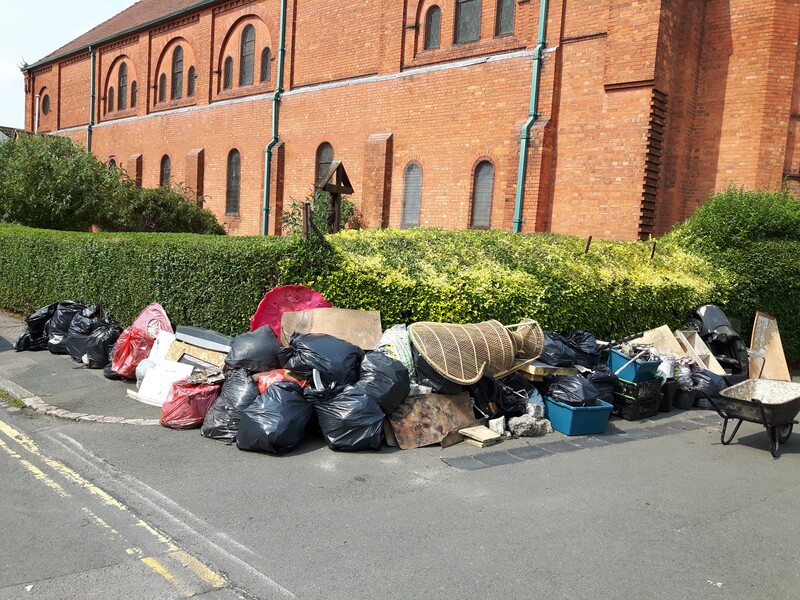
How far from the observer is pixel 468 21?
16.5 metres

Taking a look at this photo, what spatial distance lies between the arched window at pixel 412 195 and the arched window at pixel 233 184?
877 centimetres

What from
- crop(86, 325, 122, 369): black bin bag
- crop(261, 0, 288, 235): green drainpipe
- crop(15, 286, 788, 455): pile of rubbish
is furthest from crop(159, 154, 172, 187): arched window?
crop(15, 286, 788, 455): pile of rubbish

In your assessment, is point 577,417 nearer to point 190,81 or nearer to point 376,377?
point 376,377

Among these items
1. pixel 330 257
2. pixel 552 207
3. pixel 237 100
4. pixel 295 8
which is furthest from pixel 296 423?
pixel 237 100

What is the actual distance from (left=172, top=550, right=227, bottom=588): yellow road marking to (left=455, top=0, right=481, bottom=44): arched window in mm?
14991

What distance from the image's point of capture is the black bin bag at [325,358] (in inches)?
257

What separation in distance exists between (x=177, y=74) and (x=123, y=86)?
18.1 ft

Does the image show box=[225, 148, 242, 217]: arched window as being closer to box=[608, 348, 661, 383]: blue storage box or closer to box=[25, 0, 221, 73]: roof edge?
box=[25, 0, 221, 73]: roof edge

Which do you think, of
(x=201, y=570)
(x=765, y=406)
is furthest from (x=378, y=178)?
(x=201, y=570)

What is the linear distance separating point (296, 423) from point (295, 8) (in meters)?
18.8

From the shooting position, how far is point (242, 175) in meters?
23.4

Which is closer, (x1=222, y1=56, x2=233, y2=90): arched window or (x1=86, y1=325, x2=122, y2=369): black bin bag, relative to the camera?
(x1=86, y1=325, x2=122, y2=369): black bin bag

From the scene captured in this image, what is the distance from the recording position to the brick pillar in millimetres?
17859

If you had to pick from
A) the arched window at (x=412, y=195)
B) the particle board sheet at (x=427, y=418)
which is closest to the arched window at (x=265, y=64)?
the arched window at (x=412, y=195)
